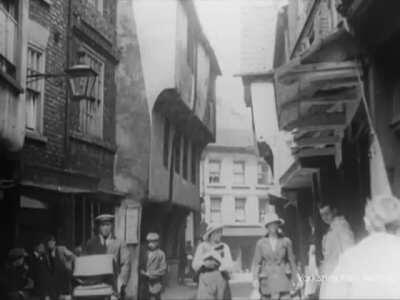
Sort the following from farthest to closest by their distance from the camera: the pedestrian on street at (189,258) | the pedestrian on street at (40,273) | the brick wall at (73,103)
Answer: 1. the pedestrian on street at (189,258)
2. the brick wall at (73,103)
3. the pedestrian on street at (40,273)

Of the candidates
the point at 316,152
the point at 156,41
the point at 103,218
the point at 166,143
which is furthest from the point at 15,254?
the point at 166,143

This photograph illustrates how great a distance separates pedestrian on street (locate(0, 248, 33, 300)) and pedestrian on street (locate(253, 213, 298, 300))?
6.95ft

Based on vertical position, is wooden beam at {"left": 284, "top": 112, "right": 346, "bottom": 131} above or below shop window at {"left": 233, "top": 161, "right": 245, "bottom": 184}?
below

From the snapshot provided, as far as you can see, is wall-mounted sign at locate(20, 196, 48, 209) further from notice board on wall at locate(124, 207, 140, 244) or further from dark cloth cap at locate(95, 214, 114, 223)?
notice board on wall at locate(124, 207, 140, 244)

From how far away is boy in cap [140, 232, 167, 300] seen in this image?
7855 millimetres

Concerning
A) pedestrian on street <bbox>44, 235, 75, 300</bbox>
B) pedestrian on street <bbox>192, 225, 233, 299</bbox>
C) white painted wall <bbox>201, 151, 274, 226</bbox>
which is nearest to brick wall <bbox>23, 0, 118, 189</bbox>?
pedestrian on street <bbox>44, 235, 75, 300</bbox>

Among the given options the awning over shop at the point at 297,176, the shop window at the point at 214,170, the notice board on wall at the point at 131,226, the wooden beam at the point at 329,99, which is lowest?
the notice board on wall at the point at 131,226

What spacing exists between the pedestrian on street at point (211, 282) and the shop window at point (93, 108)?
2256mm

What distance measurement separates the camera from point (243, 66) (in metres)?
12.2

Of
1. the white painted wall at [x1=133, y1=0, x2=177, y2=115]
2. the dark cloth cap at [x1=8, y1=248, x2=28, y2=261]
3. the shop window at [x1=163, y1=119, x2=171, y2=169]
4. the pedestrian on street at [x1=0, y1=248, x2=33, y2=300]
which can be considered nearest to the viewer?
the pedestrian on street at [x1=0, y1=248, x2=33, y2=300]

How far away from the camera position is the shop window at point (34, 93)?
6.16 meters

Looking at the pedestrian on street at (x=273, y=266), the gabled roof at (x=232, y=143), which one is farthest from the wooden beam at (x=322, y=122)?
the gabled roof at (x=232, y=143)

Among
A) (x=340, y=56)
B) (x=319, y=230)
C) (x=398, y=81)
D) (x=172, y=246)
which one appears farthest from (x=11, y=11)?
(x=172, y=246)

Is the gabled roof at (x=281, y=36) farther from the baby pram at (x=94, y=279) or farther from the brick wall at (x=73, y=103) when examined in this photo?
the baby pram at (x=94, y=279)
